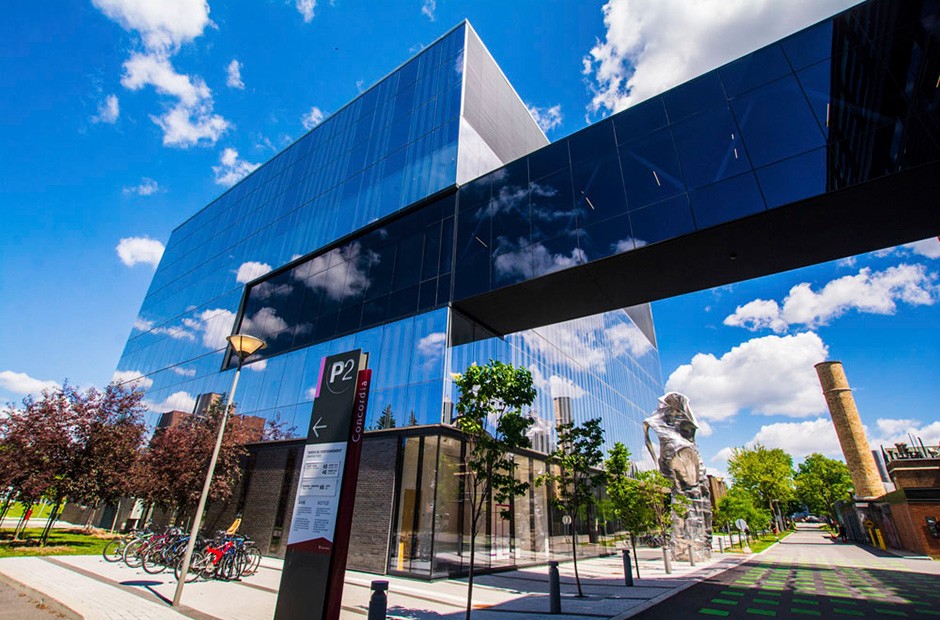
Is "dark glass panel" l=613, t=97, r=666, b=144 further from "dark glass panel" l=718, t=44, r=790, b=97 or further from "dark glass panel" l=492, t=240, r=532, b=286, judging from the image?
"dark glass panel" l=492, t=240, r=532, b=286

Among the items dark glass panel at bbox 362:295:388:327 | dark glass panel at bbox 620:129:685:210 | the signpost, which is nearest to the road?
the signpost

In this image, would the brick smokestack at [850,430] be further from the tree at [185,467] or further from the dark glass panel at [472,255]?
the tree at [185,467]

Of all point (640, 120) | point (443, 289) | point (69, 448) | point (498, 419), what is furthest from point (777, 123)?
point (69, 448)

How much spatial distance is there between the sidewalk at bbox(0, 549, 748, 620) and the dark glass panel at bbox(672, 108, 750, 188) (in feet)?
41.3

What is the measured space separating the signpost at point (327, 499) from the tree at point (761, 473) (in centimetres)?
6363

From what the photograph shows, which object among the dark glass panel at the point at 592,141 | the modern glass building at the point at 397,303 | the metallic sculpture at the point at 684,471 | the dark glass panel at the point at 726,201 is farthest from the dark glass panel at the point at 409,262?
the metallic sculpture at the point at 684,471

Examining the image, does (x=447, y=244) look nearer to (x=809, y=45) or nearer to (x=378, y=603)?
(x=809, y=45)

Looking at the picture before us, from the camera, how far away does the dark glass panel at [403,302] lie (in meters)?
19.9

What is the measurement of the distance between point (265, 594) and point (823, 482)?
10351 centimetres

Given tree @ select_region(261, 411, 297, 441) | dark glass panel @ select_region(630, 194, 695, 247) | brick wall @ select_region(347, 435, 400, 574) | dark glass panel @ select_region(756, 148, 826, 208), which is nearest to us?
dark glass panel @ select_region(756, 148, 826, 208)

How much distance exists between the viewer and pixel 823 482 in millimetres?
79125

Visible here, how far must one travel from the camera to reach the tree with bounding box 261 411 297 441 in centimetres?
2209

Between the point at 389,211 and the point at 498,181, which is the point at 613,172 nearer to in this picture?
the point at 498,181

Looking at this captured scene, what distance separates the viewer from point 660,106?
14.6m
